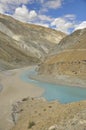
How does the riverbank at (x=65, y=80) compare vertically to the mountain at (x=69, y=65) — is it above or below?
below

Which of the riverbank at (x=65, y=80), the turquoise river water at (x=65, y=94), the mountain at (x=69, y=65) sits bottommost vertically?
the turquoise river water at (x=65, y=94)

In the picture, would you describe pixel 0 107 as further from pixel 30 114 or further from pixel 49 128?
pixel 49 128

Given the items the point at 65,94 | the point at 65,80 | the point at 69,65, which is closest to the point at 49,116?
the point at 65,94

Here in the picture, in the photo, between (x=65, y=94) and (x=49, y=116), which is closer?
(x=49, y=116)

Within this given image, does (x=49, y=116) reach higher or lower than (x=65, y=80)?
lower

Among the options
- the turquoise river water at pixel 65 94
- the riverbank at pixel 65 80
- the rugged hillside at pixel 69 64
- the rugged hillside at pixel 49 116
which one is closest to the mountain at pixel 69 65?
the rugged hillside at pixel 69 64

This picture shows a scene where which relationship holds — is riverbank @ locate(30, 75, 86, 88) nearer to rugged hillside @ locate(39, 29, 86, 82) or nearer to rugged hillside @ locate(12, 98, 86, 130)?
rugged hillside @ locate(39, 29, 86, 82)

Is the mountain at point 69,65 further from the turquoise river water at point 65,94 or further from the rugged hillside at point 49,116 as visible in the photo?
the rugged hillside at point 49,116

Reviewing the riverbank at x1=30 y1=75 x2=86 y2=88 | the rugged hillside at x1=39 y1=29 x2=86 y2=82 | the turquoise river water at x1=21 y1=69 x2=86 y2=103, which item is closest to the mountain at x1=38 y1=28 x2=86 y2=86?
the rugged hillside at x1=39 y1=29 x2=86 y2=82

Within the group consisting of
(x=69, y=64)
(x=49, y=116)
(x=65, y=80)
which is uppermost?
(x=69, y=64)

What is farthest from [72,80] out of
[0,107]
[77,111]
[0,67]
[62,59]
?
[0,67]

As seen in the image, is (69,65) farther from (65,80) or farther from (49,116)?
(49,116)
